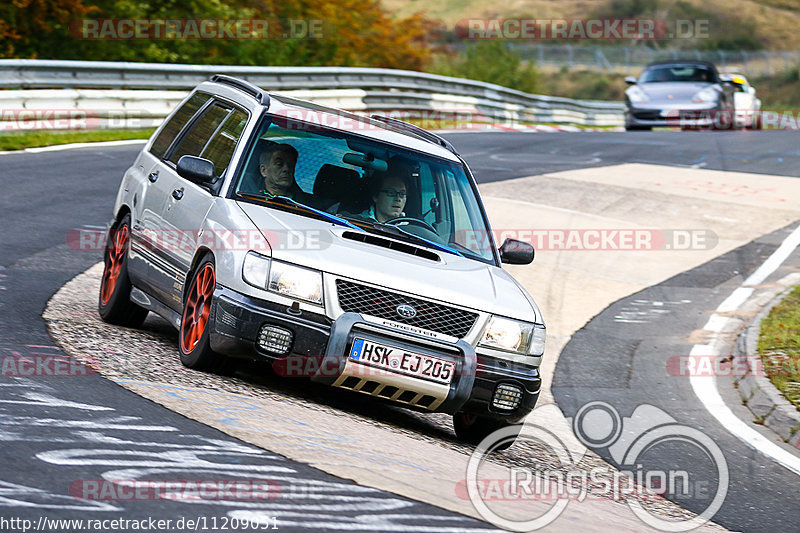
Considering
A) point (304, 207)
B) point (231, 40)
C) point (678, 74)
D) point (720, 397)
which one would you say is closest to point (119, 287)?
point (304, 207)

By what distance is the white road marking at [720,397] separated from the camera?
7.35 metres

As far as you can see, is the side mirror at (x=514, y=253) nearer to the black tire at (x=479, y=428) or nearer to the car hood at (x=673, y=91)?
the black tire at (x=479, y=428)

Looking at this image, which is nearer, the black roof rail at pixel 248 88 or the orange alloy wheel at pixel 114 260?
the black roof rail at pixel 248 88

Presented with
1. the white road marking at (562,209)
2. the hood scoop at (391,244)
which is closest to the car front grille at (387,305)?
the hood scoop at (391,244)

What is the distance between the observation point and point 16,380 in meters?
5.84

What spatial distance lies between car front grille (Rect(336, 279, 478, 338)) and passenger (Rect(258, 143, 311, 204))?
1.06 metres

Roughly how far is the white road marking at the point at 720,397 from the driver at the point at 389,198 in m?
2.81

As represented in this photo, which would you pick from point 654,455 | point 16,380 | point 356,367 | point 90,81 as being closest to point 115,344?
point 16,380

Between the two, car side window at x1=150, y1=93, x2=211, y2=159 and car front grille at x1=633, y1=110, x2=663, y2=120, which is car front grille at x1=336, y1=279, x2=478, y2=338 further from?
car front grille at x1=633, y1=110, x2=663, y2=120

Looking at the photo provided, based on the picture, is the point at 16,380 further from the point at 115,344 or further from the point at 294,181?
the point at 294,181

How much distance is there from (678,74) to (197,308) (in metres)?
22.7

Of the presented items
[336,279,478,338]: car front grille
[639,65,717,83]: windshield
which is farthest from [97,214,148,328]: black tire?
[639,65,717,83]: windshield

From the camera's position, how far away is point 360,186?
7172 mm

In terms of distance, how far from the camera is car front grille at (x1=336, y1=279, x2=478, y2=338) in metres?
6.09
